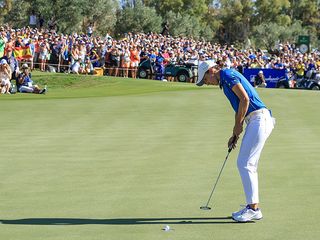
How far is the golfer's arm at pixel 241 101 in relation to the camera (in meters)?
8.95

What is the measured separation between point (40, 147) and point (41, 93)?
1678cm

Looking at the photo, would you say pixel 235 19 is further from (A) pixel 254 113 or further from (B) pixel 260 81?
(A) pixel 254 113

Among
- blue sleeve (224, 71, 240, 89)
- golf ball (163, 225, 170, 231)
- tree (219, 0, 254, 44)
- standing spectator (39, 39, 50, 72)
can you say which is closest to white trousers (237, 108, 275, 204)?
blue sleeve (224, 71, 240, 89)

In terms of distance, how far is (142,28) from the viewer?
8106 centimetres

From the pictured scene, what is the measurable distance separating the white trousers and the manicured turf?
0.46m

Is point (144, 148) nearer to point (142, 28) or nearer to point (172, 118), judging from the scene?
point (172, 118)

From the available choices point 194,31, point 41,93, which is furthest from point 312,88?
point 194,31

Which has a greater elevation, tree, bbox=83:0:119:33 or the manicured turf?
tree, bbox=83:0:119:33

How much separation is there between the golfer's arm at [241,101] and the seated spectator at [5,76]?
23116 mm

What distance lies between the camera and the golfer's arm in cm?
895

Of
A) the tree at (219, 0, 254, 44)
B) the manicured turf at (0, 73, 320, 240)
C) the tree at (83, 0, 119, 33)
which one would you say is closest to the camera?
the manicured turf at (0, 73, 320, 240)

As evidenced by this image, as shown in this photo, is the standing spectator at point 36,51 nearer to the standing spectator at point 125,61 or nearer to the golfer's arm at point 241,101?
the standing spectator at point 125,61

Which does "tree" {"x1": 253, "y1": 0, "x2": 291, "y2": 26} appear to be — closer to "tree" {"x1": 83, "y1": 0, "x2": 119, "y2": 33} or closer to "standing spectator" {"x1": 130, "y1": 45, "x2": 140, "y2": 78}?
"tree" {"x1": 83, "y1": 0, "x2": 119, "y2": 33}

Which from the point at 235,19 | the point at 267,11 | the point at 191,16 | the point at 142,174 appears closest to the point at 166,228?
the point at 142,174
